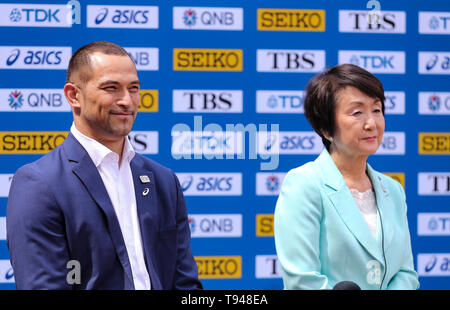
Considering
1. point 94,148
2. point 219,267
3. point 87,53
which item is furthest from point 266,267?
point 87,53

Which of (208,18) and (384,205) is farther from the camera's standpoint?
(208,18)

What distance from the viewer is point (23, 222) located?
1.68 meters

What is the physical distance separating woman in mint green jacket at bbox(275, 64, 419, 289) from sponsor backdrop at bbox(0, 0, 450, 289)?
3.65ft

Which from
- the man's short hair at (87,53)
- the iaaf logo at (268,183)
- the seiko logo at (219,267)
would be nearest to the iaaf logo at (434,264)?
the iaaf logo at (268,183)

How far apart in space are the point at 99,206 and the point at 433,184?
7.68ft

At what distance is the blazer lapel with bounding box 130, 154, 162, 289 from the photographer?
182 cm

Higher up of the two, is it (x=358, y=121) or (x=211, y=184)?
(x=358, y=121)

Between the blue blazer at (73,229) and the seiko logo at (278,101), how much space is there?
1.51 m

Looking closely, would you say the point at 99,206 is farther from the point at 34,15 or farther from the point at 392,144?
the point at 392,144

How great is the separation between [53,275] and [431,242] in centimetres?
249

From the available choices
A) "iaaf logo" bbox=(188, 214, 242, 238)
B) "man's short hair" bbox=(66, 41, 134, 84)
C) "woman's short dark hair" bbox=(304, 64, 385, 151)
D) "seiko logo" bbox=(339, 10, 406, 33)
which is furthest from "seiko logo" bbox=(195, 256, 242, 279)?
"man's short hair" bbox=(66, 41, 134, 84)

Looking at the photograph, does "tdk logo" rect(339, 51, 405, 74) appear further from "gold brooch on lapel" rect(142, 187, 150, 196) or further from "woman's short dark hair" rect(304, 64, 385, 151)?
"gold brooch on lapel" rect(142, 187, 150, 196)

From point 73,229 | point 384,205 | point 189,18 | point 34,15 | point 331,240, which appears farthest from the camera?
point 189,18

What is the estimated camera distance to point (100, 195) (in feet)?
5.81
